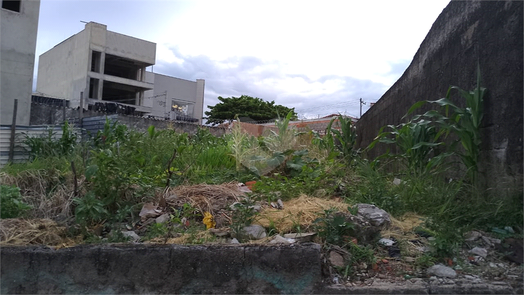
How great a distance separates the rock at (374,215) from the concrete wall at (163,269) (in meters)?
0.77

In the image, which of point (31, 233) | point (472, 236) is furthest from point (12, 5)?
point (472, 236)

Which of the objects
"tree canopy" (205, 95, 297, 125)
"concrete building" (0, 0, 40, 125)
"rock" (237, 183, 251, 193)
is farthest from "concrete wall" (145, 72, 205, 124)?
"rock" (237, 183, 251, 193)

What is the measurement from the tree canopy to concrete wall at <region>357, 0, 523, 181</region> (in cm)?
2848

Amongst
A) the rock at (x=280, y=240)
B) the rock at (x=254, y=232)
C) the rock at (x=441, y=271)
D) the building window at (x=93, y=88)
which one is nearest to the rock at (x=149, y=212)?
the rock at (x=254, y=232)

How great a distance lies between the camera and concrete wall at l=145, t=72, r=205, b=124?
3688cm

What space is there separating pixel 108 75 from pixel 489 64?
1256 inches

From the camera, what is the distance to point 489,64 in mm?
3316

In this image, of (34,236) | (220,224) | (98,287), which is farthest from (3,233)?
(220,224)

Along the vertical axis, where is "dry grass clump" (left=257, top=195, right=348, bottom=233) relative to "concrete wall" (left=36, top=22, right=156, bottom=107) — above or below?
below

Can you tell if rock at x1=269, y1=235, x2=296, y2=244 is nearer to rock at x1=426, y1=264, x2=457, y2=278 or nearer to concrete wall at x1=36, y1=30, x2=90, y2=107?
rock at x1=426, y1=264, x2=457, y2=278

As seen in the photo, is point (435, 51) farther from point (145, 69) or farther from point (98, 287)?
point (145, 69)

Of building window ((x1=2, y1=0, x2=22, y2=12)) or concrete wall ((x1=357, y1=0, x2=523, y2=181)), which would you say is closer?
concrete wall ((x1=357, y1=0, x2=523, y2=181))

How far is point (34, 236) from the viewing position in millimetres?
2979

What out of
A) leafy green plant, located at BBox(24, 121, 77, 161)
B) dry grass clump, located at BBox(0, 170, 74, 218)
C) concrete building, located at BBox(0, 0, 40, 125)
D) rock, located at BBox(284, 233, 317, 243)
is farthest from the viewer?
concrete building, located at BBox(0, 0, 40, 125)
